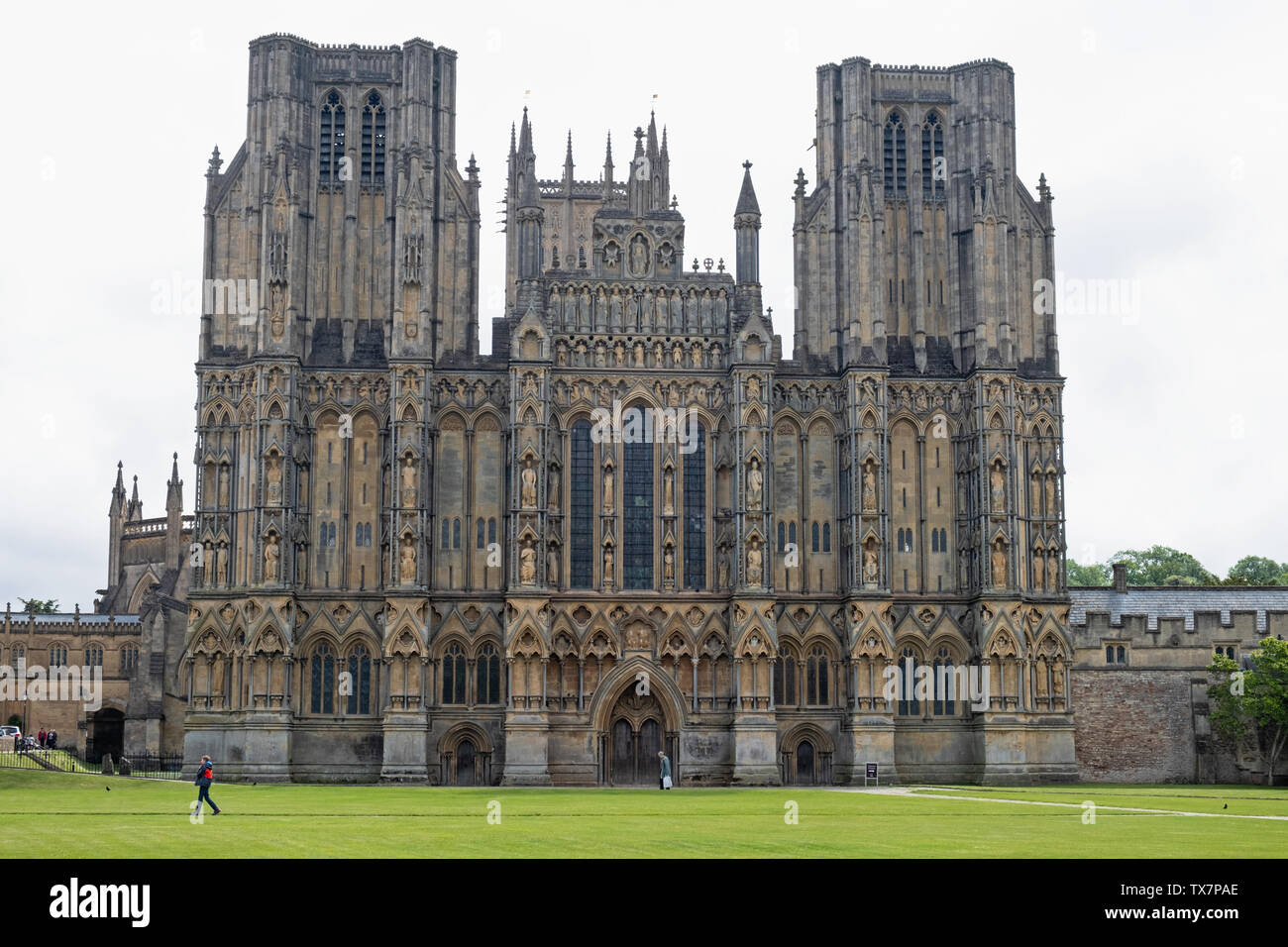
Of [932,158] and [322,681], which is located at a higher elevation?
[932,158]

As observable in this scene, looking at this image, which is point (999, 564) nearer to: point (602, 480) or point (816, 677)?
point (816, 677)

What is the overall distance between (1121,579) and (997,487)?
1749 cm

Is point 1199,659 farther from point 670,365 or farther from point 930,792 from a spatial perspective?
point 670,365

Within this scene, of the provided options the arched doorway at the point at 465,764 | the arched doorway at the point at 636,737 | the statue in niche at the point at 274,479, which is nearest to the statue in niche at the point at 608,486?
the arched doorway at the point at 636,737

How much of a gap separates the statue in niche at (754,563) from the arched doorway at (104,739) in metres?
39.6

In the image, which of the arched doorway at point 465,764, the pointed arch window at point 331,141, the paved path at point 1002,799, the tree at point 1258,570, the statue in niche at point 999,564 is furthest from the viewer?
the tree at point 1258,570

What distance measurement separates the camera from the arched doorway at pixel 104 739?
3457 inches

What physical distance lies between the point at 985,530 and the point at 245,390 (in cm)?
3176

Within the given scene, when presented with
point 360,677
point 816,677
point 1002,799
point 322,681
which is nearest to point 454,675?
point 360,677

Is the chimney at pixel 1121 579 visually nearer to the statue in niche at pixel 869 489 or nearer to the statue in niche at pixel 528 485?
the statue in niche at pixel 869 489

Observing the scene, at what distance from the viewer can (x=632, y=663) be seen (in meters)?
67.0

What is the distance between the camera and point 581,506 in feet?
225

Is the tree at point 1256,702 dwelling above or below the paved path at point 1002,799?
above

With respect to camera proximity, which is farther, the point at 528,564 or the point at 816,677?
the point at 816,677
